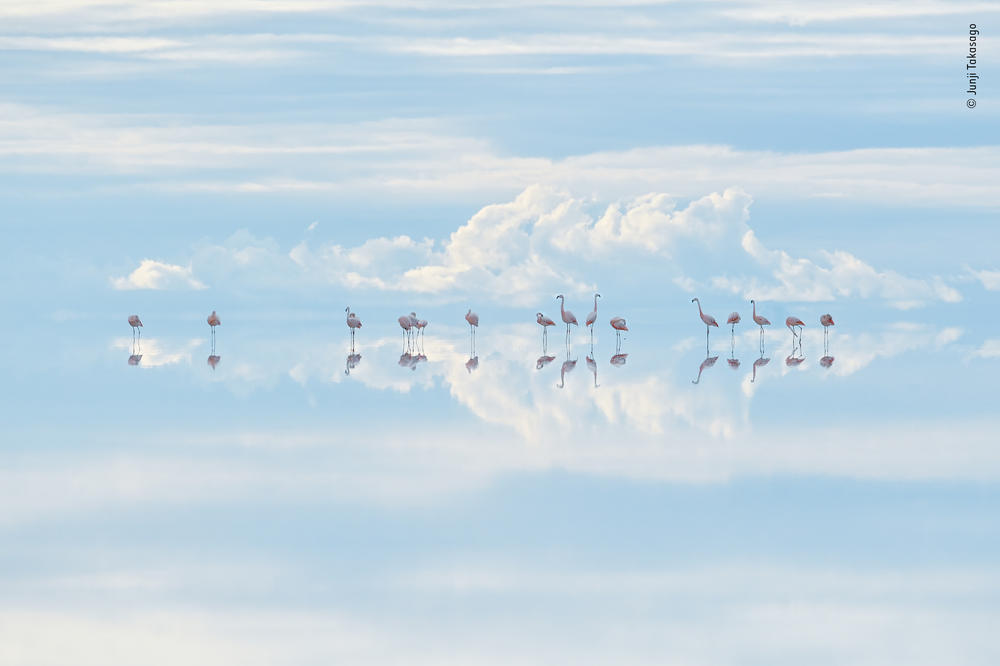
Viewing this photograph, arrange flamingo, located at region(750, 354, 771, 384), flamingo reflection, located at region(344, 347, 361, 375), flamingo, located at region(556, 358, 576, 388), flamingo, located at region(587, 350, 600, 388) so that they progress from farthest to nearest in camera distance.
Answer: flamingo reflection, located at region(344, 347, 361, 375) < flamingo, located at region(750, 354, 771, 384) < flamingo, located at region(587, 350, 600, 388) < flamingo, located at region(556, 358, 576, 388)

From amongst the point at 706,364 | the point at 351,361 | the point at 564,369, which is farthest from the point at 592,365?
the point at 351,361

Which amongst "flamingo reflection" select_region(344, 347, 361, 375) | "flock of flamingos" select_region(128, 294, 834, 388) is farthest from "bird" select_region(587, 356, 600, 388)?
"flamingo reflection" select_region(344, 347, 361, 375)

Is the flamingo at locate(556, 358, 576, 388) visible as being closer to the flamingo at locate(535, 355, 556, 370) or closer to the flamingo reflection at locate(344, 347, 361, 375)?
the flamingo at locate(535, 355, 556, 370)

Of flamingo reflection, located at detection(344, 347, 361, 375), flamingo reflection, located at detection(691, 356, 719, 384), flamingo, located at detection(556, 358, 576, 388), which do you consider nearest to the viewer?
flamingo, located at detection(556, 358, 576, 388)

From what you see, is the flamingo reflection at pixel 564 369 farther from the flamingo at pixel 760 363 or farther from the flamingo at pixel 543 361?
the flamingo at pixel 760 363

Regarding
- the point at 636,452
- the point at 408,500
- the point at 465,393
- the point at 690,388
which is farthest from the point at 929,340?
the point at 408,500

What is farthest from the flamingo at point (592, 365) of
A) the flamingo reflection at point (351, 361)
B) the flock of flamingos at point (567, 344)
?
the flamingo reflection at point (351, 361)

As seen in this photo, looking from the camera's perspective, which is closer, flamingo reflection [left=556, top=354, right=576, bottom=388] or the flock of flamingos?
flamingo reflection [left=556, top=354, right=576, bottom=388]

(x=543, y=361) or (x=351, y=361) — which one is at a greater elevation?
(x=543, y=361)

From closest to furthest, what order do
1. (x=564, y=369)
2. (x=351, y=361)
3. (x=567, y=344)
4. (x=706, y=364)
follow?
(x=564, y=369), (x=706, y=364), (x=351, y=361), (x=567, y=344)

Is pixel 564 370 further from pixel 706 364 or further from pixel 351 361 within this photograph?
pixel 351 361

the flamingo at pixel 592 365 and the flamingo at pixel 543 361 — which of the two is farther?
the flamingo at pixel 543 361

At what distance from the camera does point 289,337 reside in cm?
3850

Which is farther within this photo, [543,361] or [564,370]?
[543,361]
